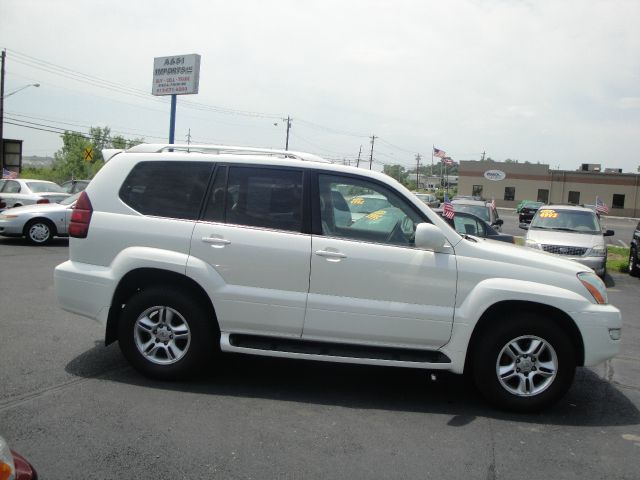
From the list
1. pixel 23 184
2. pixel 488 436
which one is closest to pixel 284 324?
pixel 488 436

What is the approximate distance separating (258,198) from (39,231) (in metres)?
11.4

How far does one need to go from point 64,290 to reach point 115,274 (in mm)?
545

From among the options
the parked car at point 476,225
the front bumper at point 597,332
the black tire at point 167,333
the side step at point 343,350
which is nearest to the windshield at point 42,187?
the parked car at point 476,225

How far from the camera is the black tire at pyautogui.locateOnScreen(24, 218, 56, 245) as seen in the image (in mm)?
14273

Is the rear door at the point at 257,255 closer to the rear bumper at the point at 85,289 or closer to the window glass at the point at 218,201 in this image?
the window glass at the point at 218,201

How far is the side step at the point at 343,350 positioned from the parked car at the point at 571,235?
8.12m

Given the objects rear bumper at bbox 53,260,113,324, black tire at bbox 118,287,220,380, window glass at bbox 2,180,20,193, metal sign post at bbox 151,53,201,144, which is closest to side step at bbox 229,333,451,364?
black tire at bbox 118,287,220,380

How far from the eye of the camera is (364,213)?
5.04m

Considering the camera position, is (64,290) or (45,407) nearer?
(45,407)

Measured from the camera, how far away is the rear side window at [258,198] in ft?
15.9

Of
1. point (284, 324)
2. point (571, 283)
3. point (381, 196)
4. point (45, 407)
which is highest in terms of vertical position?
point (381, 196)

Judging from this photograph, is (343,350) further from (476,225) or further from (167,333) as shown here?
(476,225)

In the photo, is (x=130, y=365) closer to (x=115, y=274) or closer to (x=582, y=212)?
(x=115, y=274)

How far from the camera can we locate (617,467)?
380cm
